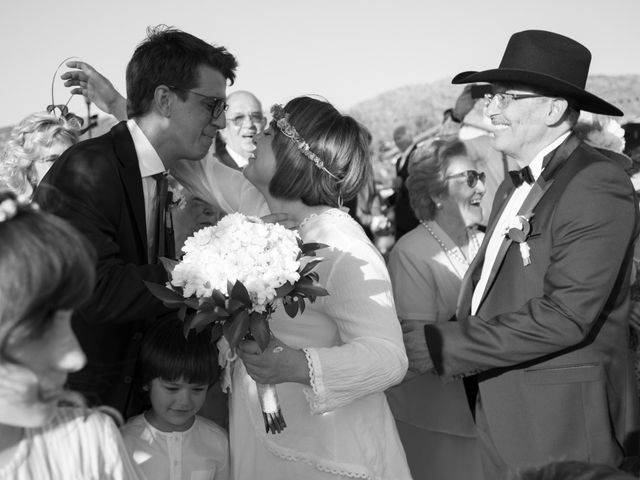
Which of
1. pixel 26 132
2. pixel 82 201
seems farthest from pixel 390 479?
pixel 26 132

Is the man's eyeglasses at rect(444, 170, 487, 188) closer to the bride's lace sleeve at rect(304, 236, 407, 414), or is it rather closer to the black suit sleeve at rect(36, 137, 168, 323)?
the bride's lace sleeve at rect(304, 236, 407, 414)

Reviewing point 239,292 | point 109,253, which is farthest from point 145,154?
point 239,292

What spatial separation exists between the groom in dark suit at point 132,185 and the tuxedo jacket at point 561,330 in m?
1.55

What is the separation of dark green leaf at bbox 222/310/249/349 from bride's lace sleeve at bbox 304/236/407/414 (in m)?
0.39

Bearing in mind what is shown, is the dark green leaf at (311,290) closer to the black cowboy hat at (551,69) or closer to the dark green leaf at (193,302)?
the dark green leaf at (193,302)

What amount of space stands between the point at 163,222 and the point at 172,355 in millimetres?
699

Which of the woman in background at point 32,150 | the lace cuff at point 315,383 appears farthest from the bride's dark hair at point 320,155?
the woman in background at point 32,150

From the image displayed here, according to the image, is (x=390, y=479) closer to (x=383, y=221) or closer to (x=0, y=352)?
(x=0, y=352)

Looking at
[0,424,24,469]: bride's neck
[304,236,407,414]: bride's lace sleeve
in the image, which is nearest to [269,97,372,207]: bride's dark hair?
[304,236,407,414]: bride's lace sleeve

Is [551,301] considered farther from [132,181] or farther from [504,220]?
[132,181]

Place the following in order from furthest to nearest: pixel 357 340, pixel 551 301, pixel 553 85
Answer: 1. pixel 553 85
2. pixel 551 301
3. pixel 357 340

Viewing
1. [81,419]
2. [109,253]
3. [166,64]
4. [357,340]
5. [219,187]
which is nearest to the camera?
[81,419]

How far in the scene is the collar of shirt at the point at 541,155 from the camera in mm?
4180

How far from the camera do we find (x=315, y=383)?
3.33 meters
